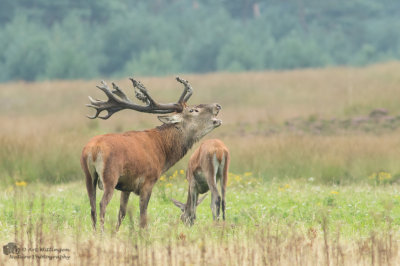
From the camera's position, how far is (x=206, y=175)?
34.3 feet

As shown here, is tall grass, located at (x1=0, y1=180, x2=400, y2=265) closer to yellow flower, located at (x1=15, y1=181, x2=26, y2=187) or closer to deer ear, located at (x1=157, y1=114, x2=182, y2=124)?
yellow flower, located at (x1=15, y1=181, x2=26, y2=187)

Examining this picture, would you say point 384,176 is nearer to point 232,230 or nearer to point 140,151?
point 232,230

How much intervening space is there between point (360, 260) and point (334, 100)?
21498mm

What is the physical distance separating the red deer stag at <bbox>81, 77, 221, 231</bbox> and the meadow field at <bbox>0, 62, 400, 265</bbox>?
0.45 m

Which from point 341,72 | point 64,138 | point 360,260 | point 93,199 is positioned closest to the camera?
point 360,260

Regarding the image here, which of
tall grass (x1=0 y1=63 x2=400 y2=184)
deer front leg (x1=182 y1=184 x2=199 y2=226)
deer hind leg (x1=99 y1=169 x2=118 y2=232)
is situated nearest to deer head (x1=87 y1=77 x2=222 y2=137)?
deer front leg (x1=182 y1=184 x2=199 y2=226)

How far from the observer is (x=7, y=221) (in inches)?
395

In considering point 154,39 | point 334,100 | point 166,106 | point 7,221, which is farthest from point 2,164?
point 154,39

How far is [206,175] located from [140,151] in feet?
5.37

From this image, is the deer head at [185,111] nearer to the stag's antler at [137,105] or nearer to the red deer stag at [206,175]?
the stag's antler at [137,105]

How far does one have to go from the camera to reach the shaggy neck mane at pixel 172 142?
967 cm

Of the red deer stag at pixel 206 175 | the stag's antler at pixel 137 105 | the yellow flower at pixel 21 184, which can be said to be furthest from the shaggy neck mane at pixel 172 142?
the yellow flower at pixel 21 184

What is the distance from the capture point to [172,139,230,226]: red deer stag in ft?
33.3

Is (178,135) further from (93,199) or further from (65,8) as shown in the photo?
(65,8)
